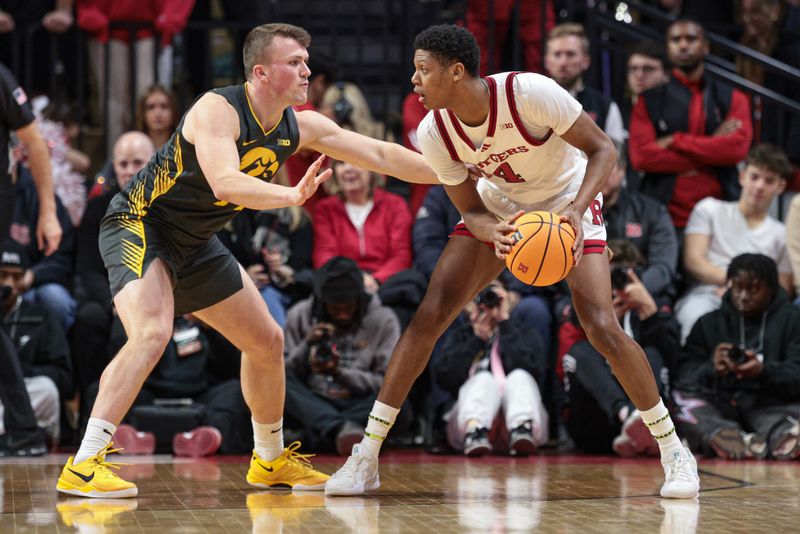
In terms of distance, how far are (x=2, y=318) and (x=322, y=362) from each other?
1.85 metres

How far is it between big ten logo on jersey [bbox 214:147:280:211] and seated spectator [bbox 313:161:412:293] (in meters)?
2.75

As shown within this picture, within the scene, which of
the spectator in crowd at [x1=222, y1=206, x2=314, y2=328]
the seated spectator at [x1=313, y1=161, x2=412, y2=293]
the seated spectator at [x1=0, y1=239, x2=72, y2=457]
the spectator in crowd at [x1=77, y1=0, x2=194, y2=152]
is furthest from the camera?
the spectator in crowd at [x1=77, y1=0, x2=194, y2=152]

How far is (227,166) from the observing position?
451 centimetres

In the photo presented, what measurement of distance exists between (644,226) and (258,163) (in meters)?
3.41

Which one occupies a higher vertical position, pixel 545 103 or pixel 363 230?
pixel 545 103

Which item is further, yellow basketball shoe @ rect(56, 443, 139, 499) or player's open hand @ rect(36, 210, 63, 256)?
player's open hand @ rect(36, 210, 63, 256)

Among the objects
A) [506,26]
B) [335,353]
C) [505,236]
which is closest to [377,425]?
[505,236]

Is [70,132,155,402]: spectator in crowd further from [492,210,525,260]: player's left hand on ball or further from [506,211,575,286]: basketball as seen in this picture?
[506,211,575,286]: basketball

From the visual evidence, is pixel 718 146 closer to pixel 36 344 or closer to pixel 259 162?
pixel 259 162

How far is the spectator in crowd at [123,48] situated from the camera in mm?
8516

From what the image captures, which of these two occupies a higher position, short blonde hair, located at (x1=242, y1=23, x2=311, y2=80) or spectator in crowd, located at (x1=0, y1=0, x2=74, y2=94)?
spectator in crowd, located at (x1=0, y1=0, x2=74, y2=94)

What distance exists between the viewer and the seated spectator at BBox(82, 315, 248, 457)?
669cm

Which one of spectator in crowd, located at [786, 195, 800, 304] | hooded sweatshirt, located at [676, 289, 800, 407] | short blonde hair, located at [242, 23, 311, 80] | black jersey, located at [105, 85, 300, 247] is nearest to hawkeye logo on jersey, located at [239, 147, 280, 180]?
black jersey, located at [105, 85, 300, 247]

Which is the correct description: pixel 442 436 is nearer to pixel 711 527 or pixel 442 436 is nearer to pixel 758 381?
pixel 758 381
